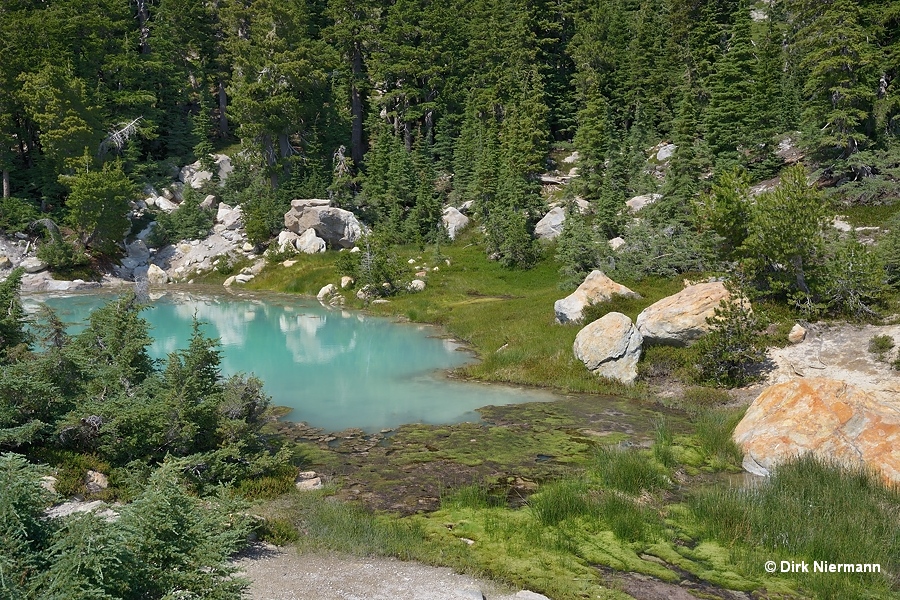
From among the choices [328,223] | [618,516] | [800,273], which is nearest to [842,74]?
[800,273]

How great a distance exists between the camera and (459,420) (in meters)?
17.7

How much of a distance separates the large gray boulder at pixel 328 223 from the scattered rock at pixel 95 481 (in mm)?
41357

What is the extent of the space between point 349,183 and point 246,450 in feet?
155

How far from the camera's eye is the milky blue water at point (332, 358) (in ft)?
62.6

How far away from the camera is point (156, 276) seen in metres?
50.7

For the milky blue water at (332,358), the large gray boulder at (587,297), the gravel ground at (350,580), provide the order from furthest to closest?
the large gray boulder at (587,297) < the milky blue water at (332,358) < the gravel ground at (350,580)

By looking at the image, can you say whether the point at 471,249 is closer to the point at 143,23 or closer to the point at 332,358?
the point at 332,358

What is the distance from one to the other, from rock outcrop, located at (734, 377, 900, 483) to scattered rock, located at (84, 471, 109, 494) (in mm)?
13307

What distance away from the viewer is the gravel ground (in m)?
8.13

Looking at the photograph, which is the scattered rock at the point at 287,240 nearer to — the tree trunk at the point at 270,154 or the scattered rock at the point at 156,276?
the tree trunk at the point at 270,154

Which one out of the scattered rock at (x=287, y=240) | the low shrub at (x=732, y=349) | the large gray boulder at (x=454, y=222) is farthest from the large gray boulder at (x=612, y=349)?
the scattered rock at (x=287, y=240)

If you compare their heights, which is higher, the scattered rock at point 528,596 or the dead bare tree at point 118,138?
the dead bare tree at point 118,138

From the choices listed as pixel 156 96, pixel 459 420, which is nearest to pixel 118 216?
pixel 156 96

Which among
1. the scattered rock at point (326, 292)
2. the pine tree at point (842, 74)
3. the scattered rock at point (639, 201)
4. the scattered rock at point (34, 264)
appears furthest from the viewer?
the scattered rock at point (34, 264)
